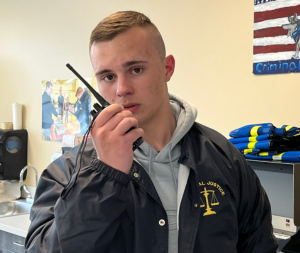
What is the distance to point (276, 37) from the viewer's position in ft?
6.66

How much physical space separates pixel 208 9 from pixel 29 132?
2179 millimetres

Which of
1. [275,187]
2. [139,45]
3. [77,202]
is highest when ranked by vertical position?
[139,45]

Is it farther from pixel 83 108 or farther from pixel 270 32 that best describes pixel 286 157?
pixel 83 108

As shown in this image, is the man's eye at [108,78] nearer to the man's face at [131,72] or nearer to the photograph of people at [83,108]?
the man's face at [131,72]

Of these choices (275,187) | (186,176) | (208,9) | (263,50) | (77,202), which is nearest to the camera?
(77,202)

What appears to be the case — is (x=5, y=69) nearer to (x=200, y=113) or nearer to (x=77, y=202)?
(x=200, y=113)

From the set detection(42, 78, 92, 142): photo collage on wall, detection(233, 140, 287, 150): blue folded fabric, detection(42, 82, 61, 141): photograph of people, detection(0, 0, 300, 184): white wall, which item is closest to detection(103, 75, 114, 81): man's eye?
detection(233, 140, 287, 150): blue folded fabric

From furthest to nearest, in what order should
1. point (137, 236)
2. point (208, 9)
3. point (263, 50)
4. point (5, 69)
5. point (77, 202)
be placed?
point (5, 69) < point (208, 9) < point (263, 50) < point (137, 236) < point (77, 202)

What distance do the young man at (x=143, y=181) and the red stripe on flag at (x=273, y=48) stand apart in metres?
0.94

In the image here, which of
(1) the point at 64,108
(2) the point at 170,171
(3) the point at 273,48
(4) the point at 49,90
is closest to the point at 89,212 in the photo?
(2) the point at 170,171

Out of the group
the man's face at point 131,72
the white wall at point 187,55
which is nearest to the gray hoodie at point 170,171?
the man's face at point 131,72

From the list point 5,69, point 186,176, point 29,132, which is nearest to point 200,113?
point 186,176

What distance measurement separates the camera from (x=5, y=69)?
385 cm

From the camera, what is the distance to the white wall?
2.13m
